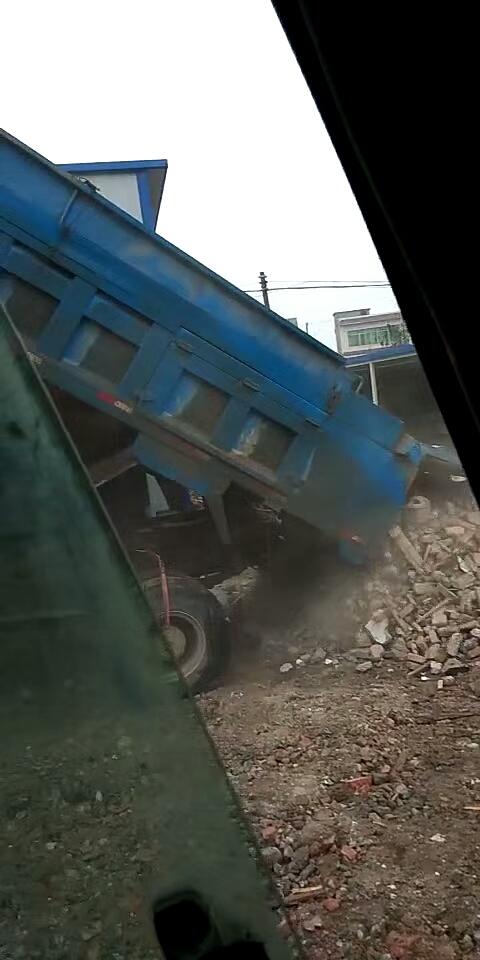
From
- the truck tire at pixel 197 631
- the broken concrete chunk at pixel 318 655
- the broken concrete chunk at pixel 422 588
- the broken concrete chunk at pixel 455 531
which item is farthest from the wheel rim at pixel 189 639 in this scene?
the broken concrete chunk at pixel 455 531

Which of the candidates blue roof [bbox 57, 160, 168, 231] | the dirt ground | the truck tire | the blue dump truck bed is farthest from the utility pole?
the dirt ground

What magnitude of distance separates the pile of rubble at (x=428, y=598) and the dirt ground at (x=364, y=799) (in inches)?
6.6

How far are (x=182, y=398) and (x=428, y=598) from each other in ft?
5.45

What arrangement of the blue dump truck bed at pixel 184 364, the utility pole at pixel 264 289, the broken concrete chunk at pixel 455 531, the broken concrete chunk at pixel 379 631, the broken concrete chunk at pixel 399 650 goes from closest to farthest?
the utility pole at pixel 264 289
the blue dump truck bed at pixel 184 364
the broken concrete chunk at pixel 399 650
the broken concrete chunk at pixel 379 631
the broken concrete chunk at pixel 455 531

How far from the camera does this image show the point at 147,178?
371cm

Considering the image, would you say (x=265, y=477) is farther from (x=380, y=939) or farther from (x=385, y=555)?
(x=380, y=939)

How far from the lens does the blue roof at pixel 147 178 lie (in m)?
3.63

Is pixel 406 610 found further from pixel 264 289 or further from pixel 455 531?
pixel 264 289

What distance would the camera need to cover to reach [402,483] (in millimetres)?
3941

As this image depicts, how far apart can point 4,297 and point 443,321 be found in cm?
265

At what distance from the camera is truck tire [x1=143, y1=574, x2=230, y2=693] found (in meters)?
3.46

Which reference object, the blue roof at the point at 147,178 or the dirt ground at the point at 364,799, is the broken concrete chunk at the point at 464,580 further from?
the blue roof at the point at 147,178

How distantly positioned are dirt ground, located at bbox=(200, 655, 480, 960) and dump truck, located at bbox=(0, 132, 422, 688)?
19.1 inches

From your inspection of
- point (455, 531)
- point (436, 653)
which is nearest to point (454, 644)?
point (436, 653)
